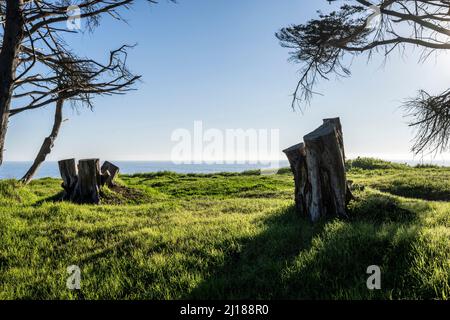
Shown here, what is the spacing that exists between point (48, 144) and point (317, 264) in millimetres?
11697

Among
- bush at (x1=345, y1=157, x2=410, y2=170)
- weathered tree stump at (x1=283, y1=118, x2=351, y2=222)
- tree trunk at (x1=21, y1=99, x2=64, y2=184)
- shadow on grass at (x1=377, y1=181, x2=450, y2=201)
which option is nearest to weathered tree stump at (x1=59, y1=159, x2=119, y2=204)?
tree trunk at (x1=21, y1=99, x2=64, y2=184)

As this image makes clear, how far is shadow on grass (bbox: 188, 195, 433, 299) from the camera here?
12.0 feet

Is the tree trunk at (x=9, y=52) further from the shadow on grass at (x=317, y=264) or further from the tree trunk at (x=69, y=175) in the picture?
the tree trunk at (x=69, y=175)

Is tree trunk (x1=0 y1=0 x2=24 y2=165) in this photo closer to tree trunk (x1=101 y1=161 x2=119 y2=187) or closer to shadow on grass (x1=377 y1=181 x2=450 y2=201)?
tree trunk (x1=101 y1=161 x2=119 y2=187)

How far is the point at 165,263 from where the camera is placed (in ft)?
15.4

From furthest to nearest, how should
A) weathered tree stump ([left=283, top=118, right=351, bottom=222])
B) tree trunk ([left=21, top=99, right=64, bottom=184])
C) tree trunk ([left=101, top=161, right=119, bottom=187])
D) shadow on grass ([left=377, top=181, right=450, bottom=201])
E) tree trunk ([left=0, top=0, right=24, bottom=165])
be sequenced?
shadow on grass ([left=377, top=181, right=450, bottom=201]), tree trunk ([left=21, top=99, right=64, bottom=184]), tree trunk ([left=101, top=161, right=119, bottom=187]), weathered tree stump ([left=283, top=118, right=351, bottom=222]), tree trunk ([left=0, top=0, right=24, bottom=165])

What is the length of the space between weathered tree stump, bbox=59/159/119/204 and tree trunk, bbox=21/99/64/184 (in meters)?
1.31

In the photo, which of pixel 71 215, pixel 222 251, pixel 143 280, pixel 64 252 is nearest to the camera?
pixel 143 280

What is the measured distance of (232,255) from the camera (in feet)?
16.3

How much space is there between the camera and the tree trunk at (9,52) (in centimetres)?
533

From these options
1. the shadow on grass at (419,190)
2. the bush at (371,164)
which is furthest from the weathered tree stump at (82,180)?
the bush at (371,164)
